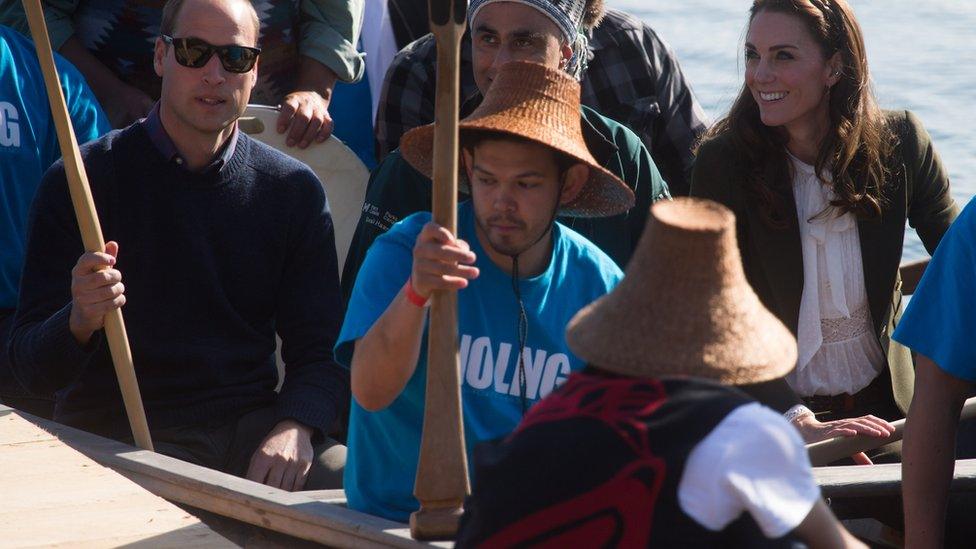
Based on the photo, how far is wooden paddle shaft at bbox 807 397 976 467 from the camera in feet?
10.1

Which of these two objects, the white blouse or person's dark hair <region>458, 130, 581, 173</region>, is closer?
person's dark hair <region>458, 130, 581, 173</region>

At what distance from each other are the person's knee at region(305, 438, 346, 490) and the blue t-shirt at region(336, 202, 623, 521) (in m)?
0.54

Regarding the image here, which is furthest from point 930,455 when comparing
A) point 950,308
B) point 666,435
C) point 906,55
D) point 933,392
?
point 906,55

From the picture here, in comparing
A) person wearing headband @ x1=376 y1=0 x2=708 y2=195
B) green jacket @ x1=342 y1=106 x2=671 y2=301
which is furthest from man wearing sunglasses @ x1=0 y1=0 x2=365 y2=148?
green jacket @ x1=342 y1=106 x2=671 y2=301

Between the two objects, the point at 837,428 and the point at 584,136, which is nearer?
the point at 837,428

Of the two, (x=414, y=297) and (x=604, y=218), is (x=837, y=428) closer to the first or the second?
(x=604, y=218)

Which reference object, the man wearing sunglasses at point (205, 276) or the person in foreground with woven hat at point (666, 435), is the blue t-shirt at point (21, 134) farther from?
the person in foreground with woven hat at point (666, 435)

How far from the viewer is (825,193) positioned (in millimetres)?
3502

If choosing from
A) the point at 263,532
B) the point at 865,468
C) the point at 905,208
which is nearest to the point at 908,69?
the point at 905,208

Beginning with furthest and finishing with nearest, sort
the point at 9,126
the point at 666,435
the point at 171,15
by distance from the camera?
1. the point at 9,126
2. the point at 171,15
3. the point at 666,435

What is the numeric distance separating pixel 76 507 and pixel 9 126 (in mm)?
1481

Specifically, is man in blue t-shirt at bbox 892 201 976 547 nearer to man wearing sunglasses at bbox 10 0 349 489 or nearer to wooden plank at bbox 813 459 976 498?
wooden plank at bbox 813 459 976 498

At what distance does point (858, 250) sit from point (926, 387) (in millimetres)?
772

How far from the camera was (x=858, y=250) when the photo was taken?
351 cm
